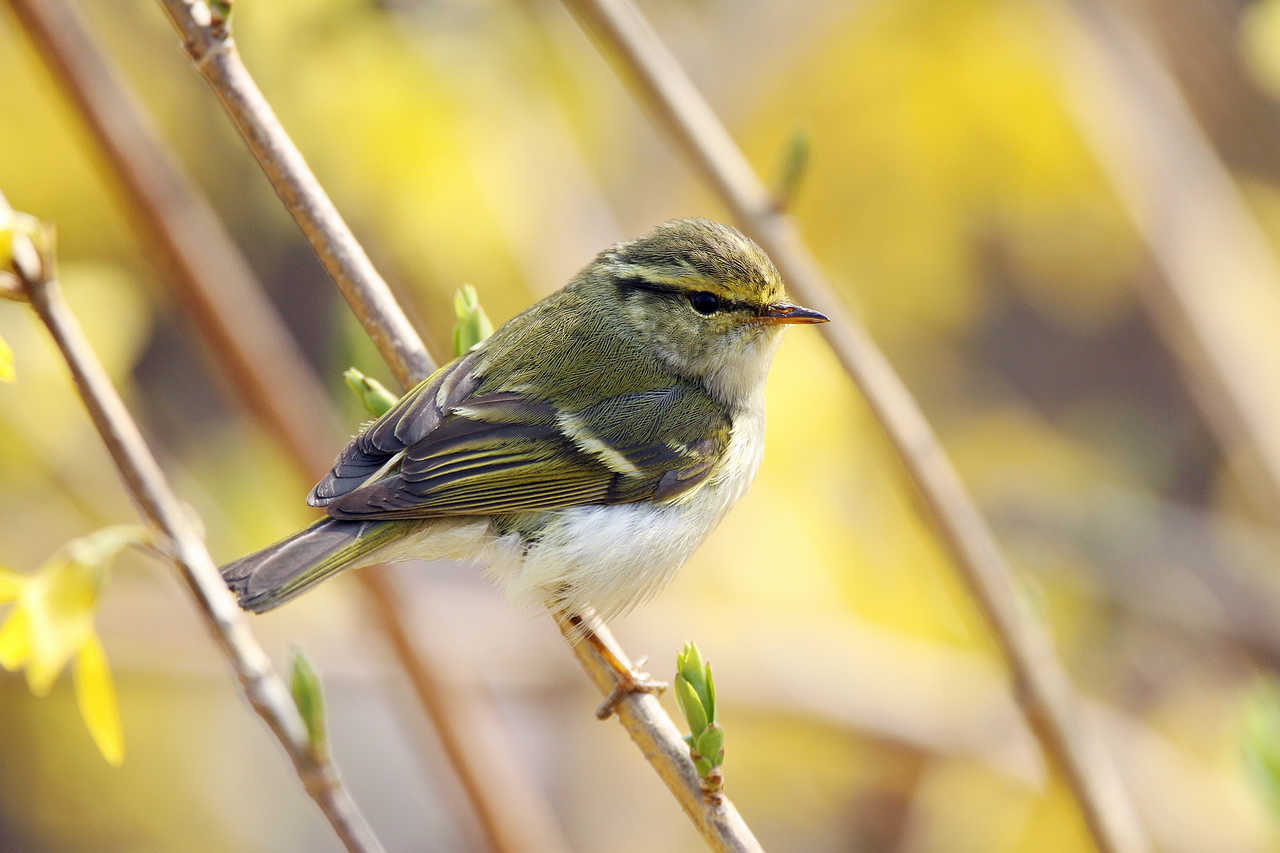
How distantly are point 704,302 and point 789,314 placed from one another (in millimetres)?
199

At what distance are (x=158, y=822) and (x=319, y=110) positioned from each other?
2.18m

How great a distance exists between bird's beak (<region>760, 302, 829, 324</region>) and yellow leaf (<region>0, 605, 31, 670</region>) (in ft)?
4.45

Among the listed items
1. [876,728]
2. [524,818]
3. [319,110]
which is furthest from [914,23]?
[524,818]

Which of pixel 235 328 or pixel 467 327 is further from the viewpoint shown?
pixel 235 328

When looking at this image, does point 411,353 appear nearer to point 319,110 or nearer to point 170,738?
point 319,110

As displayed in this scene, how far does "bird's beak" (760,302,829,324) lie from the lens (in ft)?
→ 7.09

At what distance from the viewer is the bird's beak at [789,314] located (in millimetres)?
2162

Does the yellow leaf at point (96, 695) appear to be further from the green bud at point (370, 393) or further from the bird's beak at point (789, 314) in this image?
the bird's beak at point (789, 314)

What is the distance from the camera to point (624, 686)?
182 centimetres

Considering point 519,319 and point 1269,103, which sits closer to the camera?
point 519,319

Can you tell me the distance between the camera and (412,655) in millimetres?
2018

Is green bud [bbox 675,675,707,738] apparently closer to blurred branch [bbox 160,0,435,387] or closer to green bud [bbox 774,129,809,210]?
blurred branch [bbox 160,0,435,387]

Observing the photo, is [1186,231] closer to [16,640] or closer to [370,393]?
[370,393]

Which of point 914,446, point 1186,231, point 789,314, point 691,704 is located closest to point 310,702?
point 691,704
